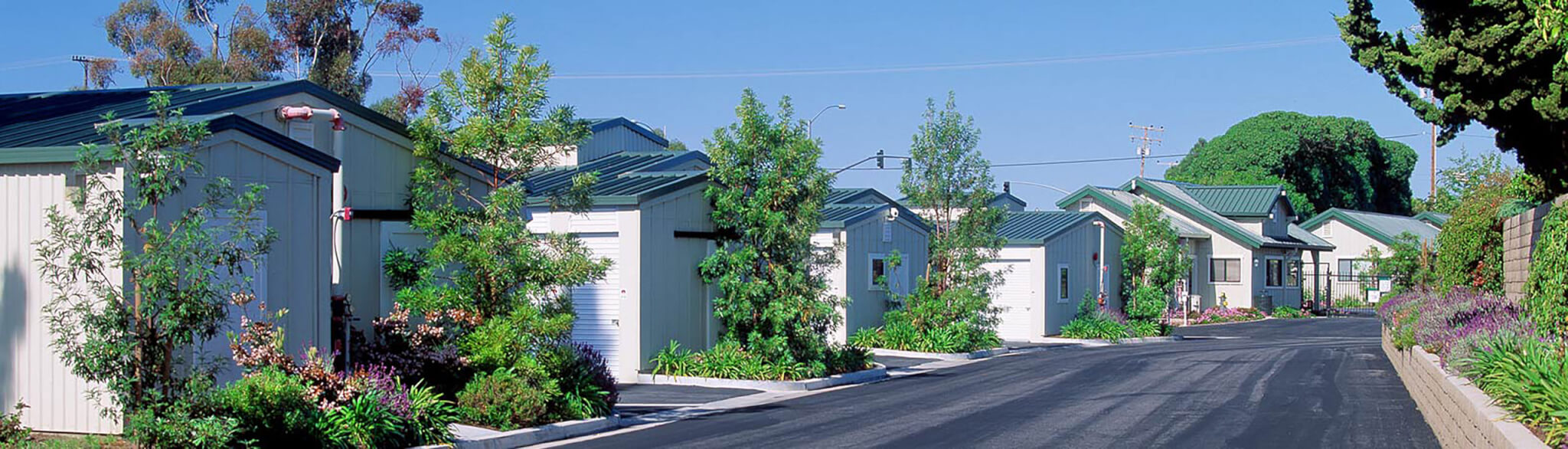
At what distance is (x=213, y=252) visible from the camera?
10.4m

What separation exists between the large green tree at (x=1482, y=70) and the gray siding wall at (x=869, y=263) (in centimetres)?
1202

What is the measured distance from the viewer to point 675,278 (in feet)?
69.5

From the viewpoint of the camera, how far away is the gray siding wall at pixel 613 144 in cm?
2955

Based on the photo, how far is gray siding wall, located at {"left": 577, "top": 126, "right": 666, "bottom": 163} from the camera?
2955 centimetres

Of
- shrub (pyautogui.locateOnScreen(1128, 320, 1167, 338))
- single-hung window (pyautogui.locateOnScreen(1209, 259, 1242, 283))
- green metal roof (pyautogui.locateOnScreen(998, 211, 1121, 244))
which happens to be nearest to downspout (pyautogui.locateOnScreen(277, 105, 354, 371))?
green metal roof (pyautogui.locateOnScreen(998, 211, 1121, 244))

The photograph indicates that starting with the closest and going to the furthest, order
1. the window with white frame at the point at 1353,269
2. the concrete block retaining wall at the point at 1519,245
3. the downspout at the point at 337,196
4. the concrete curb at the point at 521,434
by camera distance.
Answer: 1. the concrete curb at the point at 521,434
2. the downspout at the point at 337,196
3. the concrete block retaining wall at the point at 1519,245
4. the window with white frame at the point at 1353,269

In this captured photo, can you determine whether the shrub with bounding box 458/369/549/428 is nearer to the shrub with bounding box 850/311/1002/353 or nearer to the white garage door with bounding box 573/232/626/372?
the white garage door with bounding box 573/232/626/372

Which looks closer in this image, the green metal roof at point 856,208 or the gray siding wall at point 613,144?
the green metal roof at point 856,208

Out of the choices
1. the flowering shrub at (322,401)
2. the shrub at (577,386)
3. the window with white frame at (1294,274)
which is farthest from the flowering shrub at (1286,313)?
the flowering shrub at (322,401)

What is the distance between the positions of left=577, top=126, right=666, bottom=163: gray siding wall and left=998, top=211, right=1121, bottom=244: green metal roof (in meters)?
9.45

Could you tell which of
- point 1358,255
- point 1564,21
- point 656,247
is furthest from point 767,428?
point 1358,255

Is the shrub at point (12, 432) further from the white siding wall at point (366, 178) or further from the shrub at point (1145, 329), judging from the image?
the shrub at point (1145, 329)

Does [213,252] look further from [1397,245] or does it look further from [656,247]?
[1397,245]

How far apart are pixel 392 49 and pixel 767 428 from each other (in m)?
31.1
